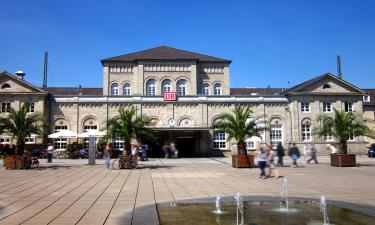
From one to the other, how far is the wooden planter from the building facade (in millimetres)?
17348

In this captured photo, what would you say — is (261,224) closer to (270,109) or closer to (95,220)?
(95,220)

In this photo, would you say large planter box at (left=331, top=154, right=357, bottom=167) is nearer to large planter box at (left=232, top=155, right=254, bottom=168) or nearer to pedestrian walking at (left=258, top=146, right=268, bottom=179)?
large planter box at (left=232, top=155, right=254, bottom=168)

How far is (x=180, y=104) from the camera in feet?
144

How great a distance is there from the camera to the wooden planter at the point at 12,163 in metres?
24.0

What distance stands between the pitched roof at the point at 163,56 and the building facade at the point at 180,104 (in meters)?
A: 0.13

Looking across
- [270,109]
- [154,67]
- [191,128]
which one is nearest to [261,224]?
[191,128]

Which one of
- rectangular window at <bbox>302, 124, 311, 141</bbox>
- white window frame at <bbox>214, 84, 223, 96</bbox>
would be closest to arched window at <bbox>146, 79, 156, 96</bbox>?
white window frame at <bbox>214, 84, 223, 96</bbox>

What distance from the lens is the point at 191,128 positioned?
133 feet

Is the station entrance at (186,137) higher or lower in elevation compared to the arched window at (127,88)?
lower

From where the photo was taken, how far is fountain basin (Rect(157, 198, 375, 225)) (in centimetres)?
852

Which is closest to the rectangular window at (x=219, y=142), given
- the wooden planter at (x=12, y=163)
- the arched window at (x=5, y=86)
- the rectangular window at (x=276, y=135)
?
the rectangular window at (x=276, y=135)

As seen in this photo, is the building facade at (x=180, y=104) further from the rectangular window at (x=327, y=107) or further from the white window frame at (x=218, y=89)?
the white window frame at (x=218, y=89)

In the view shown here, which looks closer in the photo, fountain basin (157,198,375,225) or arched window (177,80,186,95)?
fountain basin (157,198,375,225)

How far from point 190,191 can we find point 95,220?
553 cm
